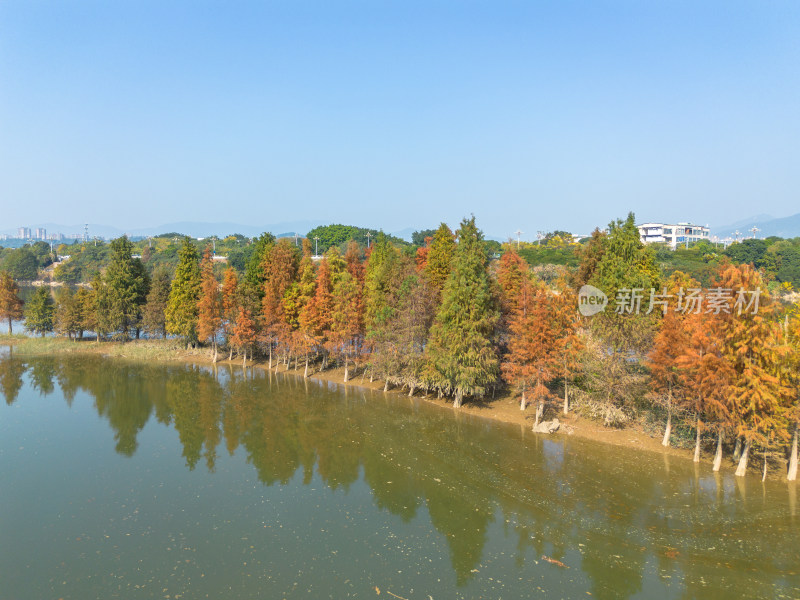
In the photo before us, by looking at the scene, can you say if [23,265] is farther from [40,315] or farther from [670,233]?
[670,233]

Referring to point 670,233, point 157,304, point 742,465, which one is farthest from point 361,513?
point 670,233

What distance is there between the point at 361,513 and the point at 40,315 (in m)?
46.4

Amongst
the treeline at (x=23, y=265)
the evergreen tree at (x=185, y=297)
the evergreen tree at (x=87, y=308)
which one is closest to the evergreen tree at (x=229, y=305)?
the evergreen tree at (x=185, y=297)

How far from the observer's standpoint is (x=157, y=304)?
149ft

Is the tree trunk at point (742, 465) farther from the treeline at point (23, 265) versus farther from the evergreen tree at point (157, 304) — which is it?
the treeline at point (23, 265)

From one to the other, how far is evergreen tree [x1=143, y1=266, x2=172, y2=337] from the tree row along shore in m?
0.12

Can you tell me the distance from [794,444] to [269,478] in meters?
20.8

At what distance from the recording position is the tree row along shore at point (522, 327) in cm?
1939

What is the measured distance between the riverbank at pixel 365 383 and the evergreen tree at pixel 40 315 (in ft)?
4.81

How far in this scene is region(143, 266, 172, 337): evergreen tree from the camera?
4553 cm

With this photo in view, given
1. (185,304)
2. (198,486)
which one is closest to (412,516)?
(198,486)

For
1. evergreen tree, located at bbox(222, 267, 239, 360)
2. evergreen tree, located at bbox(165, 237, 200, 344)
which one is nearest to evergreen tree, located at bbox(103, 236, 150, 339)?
evergreen tree, located at bbox(165, 237, 200, 344)

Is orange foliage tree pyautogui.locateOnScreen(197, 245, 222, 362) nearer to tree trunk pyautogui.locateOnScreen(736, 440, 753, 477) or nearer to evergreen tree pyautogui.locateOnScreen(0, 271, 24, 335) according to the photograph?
evergreen tree pyautogui.locateOnScreen(0, 271, 24, 335)

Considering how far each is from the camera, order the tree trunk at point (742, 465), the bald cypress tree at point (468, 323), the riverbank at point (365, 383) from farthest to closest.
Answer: the bald cypress tree at point (468, 323) < the riverbank at point (365, 383) < the tree trunk at point (742, 465)
